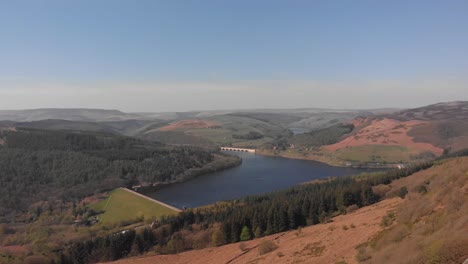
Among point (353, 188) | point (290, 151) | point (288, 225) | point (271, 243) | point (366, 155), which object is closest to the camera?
point (271, 243)

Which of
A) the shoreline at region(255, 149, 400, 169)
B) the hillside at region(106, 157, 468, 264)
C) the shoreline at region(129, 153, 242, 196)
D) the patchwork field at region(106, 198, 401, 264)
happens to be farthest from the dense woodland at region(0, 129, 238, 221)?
the patchwork field at region(106, 198, 401, 264)

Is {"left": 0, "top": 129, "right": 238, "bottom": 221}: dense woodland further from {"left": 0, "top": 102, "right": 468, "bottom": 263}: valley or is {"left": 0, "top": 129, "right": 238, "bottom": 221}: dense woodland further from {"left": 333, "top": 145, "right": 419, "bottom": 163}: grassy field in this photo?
{"left": 333, "top": 145, "right": 419, "bottom": 163}: grassy field

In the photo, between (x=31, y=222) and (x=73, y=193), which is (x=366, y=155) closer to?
(x=73, y=193)

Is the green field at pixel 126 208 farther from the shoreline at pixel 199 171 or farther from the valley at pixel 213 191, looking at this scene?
the shoreline at pixel 199 171

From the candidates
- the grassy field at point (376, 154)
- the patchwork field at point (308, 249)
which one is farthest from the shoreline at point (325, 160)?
the patchwork field at point (308, 249)


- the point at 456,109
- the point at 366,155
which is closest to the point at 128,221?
the point at 366,155

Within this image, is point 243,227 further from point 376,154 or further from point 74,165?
point 376,154
